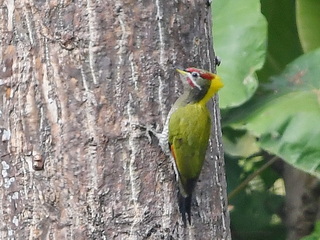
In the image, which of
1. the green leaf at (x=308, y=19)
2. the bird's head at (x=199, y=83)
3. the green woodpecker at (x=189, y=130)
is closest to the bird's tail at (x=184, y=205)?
the green woodpecker at (x=189, y=130)

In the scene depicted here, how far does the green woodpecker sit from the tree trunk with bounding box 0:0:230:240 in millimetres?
33

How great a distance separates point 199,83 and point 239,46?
1.05m

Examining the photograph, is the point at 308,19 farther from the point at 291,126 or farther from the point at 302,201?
the point at 302,201

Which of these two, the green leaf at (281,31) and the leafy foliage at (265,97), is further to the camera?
the green leaf at (281,31)

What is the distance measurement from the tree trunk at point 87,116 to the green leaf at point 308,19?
4.94ft

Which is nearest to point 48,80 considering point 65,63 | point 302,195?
point 65,63

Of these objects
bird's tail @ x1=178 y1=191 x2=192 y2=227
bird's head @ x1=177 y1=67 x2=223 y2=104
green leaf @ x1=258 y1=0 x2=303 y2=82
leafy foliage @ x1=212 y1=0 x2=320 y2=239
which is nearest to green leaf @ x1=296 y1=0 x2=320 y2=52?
leafy foliage @ x1=212 y1=0 x2=320 y2=239

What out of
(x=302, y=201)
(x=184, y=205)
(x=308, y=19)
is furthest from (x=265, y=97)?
(x=184, y=205)

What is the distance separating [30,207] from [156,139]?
1.28 feet

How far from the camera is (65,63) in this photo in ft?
6.54

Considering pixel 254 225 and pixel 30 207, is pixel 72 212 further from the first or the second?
pixel 254 225

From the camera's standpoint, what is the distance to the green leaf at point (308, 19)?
343cm

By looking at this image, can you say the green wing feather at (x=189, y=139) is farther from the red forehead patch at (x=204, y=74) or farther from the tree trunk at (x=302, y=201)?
the tree trunk at (x=302, y=201)

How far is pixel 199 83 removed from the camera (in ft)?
6.86
